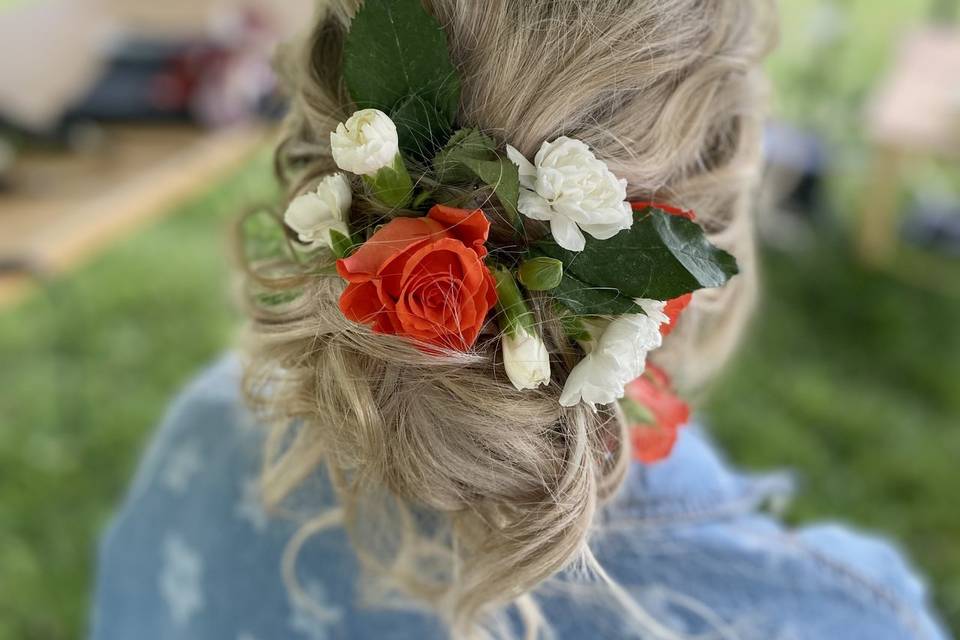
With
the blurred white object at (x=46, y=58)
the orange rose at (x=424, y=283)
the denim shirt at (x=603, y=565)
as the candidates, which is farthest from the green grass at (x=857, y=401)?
the blurred white object at (x=46, y=58)

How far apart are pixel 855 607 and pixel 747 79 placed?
45cm

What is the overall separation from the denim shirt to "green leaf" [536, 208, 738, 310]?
0.73ft

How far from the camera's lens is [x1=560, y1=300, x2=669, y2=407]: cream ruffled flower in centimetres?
46

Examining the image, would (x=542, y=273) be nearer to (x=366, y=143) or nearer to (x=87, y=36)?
(x=366, y=143)

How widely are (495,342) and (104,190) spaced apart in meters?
1.48

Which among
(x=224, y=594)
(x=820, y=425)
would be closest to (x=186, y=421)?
(x=224, y=594)

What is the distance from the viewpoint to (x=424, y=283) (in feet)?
1.42

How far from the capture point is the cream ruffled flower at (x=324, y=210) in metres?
0.49

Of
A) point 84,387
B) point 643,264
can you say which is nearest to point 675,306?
point 643,264

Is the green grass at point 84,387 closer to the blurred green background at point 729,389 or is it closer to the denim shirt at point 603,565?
the blurred green background at point 729,389

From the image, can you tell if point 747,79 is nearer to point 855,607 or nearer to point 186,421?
point 855,607

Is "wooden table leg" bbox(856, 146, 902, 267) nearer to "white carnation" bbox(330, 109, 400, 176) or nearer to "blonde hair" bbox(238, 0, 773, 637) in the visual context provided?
"blonde hair" bbox(238, 0, 773, 637)

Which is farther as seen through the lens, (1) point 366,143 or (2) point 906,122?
(2) point 906,122

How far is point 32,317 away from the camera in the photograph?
2.06 metres
